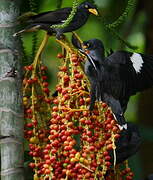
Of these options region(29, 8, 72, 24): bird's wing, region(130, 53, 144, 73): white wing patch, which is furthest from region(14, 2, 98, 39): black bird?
region(130, 53, 144, 73): white wing patch

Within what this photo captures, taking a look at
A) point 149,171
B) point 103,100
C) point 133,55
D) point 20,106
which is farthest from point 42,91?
point 149,171

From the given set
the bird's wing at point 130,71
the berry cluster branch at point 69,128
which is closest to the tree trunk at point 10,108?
the berry cluster branch at point 69,128

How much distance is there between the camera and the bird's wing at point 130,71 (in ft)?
6.63

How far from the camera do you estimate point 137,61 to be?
2.11m

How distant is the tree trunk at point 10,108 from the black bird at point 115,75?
236 mm

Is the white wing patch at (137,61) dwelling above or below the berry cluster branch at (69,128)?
above

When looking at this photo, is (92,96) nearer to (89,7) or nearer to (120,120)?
(120,120)

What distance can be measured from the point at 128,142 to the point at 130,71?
0.30 metres

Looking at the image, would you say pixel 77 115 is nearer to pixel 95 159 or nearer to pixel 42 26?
pixel 95 159

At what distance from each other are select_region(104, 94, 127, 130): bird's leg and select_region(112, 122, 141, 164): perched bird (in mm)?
212

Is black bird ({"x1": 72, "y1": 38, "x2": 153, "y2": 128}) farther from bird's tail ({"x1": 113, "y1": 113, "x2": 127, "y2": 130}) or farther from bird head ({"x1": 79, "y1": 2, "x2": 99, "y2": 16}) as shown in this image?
bird head ({"x1": 79, "y1": 2, "x2": 99, "y2": 16})

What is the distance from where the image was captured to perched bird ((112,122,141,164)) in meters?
2.13

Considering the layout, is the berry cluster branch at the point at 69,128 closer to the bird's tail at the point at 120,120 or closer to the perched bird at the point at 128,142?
the bird's tail at the point at 120,120

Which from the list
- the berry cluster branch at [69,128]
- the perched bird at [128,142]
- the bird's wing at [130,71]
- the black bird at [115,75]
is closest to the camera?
the berry cluster branch at [69,128]
